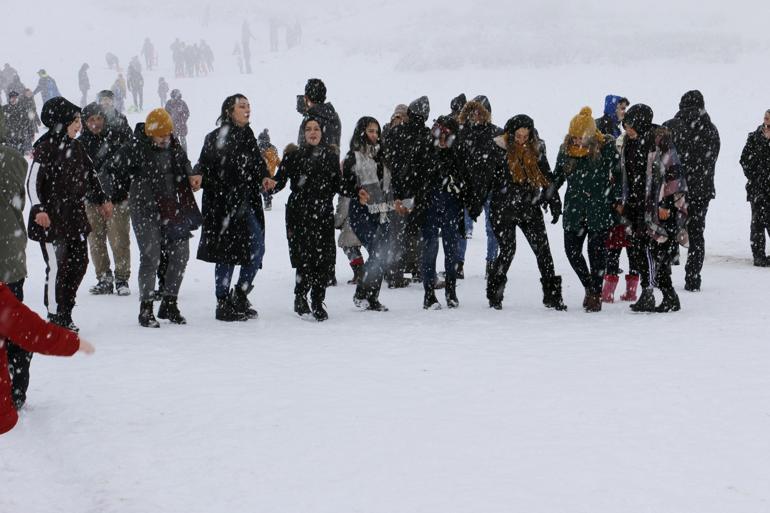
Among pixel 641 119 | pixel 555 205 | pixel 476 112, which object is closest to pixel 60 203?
pixel 476 112

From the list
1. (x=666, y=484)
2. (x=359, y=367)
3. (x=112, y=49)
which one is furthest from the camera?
(x=112, y=49)

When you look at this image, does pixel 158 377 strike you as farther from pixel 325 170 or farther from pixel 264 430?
pixel 325 170

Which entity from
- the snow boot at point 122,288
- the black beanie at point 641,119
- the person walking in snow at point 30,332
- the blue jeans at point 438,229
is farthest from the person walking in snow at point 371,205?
the person walking in snow at point 30,332

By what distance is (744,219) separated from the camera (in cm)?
1561

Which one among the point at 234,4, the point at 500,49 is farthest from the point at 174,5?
the point at 500,49

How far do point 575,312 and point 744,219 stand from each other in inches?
349

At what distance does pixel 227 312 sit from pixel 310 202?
131 cm

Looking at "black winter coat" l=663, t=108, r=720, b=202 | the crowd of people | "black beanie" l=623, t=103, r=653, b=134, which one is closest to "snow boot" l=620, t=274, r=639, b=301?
the crowd of people

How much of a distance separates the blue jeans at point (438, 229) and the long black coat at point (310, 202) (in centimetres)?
107

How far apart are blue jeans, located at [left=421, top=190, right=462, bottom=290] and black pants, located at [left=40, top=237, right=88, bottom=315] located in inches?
129

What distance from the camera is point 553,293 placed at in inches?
330

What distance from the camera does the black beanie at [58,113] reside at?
265 inches

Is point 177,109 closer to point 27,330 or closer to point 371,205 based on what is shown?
point 371,205

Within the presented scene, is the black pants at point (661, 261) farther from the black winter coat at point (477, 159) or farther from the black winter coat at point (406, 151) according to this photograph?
the black winter coat at point (406, 151)
